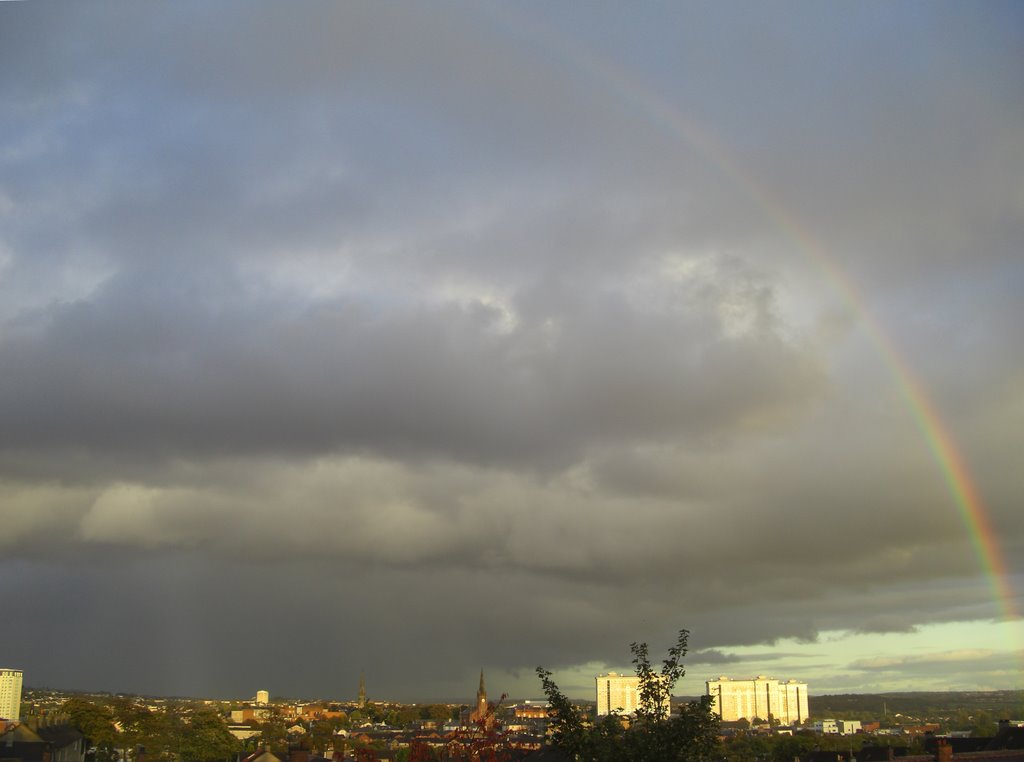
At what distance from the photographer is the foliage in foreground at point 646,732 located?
20.9m

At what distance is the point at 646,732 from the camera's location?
2161 cm

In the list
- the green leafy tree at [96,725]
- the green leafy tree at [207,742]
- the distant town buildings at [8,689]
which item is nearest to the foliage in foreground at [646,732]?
the green leafy tree at [96,725]

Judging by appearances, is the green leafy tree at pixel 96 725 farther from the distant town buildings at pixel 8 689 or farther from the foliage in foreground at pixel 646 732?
the foliage in foreground at pixel 646 732

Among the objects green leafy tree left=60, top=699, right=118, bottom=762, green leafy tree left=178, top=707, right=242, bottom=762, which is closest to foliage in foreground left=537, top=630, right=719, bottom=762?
green leafy tree left=60, top=699, right=118, bottom=762

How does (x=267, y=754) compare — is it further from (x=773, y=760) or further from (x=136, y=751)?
(x=136, y=751)

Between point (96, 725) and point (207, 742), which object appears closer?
point (96, 725)

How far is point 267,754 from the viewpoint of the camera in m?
64.9

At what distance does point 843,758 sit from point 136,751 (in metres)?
86.6

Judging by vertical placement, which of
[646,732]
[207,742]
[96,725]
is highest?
[646,732]

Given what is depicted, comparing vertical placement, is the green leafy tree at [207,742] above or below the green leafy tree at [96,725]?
below

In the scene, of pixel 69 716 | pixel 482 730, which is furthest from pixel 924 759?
pixel 69 716

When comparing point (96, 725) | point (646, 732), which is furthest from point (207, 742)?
point (646, 732)

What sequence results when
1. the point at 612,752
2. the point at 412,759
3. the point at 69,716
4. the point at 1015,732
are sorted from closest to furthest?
the point at 612,752 → the point at 412,759 → the point at 1015,732 → the point at 69,716

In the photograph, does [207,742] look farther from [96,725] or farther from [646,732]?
[646,732]
